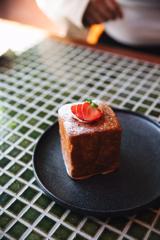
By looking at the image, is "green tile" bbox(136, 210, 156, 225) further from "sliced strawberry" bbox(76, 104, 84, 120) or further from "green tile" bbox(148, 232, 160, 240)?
"sliced strawberry" bbox(76, 104, 84, 120)

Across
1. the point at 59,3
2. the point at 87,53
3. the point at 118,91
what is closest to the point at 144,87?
the point at 118,91

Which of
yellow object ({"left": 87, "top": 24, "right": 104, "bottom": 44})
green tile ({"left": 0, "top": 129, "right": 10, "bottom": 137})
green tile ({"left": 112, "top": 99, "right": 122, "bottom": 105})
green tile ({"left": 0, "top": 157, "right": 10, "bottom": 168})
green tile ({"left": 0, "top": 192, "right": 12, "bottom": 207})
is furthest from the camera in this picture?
yellow object ({"left": 87, "top": 24, "right": 104, "bottom": 44})

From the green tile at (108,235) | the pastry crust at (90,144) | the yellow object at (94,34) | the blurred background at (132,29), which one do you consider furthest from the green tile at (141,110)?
the yellow object at (94,34)

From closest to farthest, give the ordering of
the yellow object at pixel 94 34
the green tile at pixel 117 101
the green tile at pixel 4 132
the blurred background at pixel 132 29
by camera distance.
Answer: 1. the green tile at pixel 4 132
2. the green tile at pixel 117 101
3. the blurred background at pixel 132 29
4. the yellow object at pixel 94 34

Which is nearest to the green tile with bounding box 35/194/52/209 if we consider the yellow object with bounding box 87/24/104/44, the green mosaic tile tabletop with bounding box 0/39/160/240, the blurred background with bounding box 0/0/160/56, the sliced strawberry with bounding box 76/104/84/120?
the green mosaic tile tabletop with bounding box 0/39/160/240

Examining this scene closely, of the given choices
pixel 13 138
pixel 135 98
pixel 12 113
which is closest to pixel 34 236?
pixel 13 138

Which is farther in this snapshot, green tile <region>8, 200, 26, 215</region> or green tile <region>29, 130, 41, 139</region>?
green tile <region>29, 130, 41, 139</region>

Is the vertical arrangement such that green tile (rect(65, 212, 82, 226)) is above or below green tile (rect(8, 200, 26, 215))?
below

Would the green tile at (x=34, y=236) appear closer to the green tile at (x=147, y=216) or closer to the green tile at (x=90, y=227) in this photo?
the green tile at (x=90, y=227)
